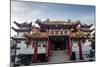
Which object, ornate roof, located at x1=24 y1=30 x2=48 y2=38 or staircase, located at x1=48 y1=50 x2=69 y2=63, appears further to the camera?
staircase, located at x1=48 y1=50 x2=69 y2=63

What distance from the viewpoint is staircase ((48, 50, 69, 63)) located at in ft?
9.21

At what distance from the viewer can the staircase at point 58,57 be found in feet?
9.21

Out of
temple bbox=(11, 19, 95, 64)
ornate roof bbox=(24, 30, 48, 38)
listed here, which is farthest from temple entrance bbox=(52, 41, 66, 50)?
ornate roof bbox=(24, 30, 48, 38)

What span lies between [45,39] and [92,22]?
79 centimetres

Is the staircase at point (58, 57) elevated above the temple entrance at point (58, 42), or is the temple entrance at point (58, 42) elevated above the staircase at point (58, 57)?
the temple entrance at point (58, 42)

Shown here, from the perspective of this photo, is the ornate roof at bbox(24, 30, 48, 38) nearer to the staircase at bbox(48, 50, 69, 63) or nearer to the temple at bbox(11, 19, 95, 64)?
the temple at bbox(11, 19, 95, 64)

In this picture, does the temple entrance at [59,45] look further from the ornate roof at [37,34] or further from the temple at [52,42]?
the ornate roof at [37,34]

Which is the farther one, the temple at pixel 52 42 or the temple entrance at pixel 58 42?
the temple entrance at pixel 58 42

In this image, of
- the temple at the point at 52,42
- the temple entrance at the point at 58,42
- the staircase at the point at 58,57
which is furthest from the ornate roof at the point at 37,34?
the staircase at the point at 58,57

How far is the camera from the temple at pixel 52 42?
2654 mm

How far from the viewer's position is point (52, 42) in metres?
2.81

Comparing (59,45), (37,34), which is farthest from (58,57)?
(37,34)

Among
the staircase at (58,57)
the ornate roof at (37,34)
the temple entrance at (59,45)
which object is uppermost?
the ornate roof at (37,34)
